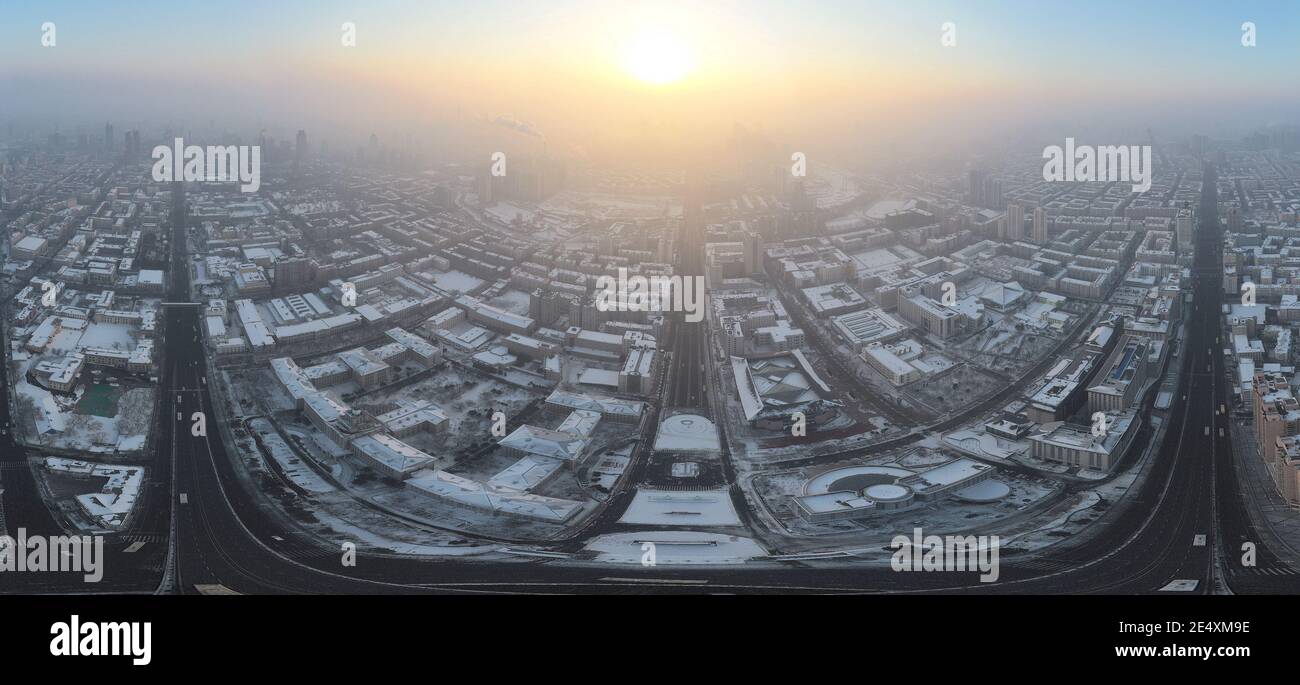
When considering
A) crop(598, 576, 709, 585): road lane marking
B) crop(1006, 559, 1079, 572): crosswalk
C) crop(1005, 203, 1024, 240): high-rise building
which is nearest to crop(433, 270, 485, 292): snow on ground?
crop(598, 576, 709, 585): road lane marking

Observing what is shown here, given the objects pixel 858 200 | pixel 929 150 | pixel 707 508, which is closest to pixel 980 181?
pixel 858 200

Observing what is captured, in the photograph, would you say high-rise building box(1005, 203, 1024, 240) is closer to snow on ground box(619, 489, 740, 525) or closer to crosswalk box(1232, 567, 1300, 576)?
crosswalk box(1232, 567, 1300, 576)

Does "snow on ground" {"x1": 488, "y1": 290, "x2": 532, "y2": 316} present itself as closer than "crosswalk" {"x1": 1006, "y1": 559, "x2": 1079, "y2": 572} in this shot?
No

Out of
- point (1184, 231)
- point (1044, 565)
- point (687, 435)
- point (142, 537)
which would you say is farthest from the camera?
point (1184, 231)

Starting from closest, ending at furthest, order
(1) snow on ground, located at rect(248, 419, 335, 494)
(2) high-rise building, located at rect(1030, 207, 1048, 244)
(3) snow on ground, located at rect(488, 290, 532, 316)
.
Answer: (1) snow on ground, located at rect(248, 419, 335, 494) < (3) snow on ground, located at rect(488, 290, 532, 316) < (2) high-rise building, located at rect(1030, 207, 1048, 244)

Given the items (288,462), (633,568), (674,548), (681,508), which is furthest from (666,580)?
(288,462)

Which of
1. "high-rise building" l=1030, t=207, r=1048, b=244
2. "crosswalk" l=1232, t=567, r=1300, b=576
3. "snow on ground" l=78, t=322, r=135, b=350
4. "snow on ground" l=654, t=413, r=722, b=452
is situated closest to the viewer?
"crosswalk" l=1232, t=567, r=1300, b=576

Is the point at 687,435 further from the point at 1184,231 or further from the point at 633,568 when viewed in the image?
the point at 1184,231
